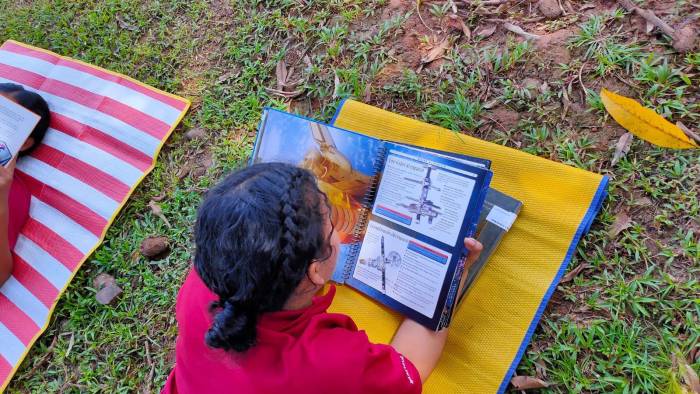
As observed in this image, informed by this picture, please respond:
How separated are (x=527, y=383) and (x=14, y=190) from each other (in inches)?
91.6

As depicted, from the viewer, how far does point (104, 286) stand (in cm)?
208

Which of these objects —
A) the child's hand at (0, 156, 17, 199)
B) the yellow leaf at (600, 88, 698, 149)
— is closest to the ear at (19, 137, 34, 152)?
the child's hand at (0, 156, 17, 199)

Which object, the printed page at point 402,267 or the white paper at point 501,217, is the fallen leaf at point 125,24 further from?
the white paper at point 501,217

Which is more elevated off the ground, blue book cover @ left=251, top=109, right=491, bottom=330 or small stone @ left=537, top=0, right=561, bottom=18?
small stone @ left=537, top=0, right=561, bottom=18

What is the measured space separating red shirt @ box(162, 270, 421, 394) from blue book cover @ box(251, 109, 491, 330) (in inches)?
13.6

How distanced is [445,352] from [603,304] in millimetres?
474

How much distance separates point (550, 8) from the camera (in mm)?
1788

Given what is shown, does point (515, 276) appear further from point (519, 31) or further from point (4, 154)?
point (4, 154)

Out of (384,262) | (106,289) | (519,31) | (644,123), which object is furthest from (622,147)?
(106,289)

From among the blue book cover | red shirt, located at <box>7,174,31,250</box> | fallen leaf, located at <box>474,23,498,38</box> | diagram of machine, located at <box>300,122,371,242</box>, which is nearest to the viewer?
the blue book cover

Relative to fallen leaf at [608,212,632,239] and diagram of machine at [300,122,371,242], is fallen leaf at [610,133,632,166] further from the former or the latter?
diagram of machine at [300,122,371,242]

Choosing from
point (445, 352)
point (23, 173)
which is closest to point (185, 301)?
point (445, 352)

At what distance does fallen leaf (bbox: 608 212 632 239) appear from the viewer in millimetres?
1453

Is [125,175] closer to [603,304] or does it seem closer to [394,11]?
[394,11]
